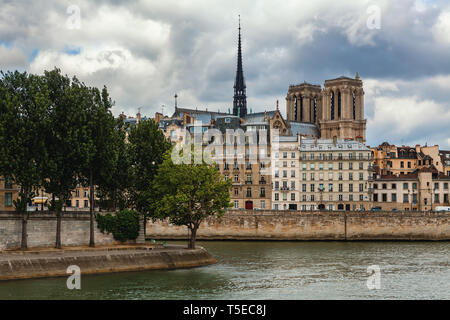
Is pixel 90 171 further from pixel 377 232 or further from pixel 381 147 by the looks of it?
pixel 381 147

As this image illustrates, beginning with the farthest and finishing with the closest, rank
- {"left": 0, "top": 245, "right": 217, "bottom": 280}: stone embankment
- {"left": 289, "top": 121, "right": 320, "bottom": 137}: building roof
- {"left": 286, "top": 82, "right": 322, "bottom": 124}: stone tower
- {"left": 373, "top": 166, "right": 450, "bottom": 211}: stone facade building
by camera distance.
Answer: {"left": 286, "top": 82, "right": 322, "bottom": 124}: stone tower, {"left": 289, "top": 121, "right": 320, "bottom": 137}: building roof, {"left": 373, "top": 166, "right": 450, "bottom": 211}: stone facade building, {"left": 0, "top": 245, "right": 217, "bottom": 280}: stone embankment

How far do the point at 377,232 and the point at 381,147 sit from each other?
43.0 meters

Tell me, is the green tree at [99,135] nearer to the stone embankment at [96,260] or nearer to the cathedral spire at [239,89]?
the stone embankment at [96,260]

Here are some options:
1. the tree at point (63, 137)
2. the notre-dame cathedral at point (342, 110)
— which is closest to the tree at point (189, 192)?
the tree at point (63, 137)

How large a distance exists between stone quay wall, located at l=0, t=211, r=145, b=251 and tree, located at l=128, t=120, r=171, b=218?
14.5 ft

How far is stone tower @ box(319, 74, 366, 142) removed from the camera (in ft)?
576

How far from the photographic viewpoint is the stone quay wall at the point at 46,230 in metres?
53.3

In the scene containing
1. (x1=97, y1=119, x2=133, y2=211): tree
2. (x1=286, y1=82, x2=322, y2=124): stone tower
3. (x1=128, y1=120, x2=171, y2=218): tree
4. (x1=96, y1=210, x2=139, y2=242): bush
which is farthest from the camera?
(x1=286, y1=82, x2=322, y2=124): stone tower

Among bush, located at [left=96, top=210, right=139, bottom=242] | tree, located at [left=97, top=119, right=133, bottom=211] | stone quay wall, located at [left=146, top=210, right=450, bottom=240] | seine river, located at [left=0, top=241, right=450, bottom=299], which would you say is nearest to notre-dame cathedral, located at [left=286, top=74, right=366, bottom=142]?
stone quay wall, located at [left=146, top=210, right=450, bottom=240]

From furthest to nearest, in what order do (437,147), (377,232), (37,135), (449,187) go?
(437,147), (449,187), (377,232), (37,135)

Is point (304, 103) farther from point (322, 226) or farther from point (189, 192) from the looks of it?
point (189, 192)

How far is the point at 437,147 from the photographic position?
131 m

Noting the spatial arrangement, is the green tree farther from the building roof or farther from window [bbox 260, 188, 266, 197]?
the building roof
